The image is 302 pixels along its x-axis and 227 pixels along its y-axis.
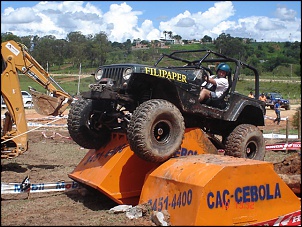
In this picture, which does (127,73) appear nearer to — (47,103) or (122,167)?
(122,167)

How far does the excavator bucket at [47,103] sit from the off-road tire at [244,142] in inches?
195

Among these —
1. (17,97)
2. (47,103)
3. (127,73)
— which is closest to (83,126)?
(127,73)

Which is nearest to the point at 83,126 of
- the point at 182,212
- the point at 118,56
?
the point at 182,212

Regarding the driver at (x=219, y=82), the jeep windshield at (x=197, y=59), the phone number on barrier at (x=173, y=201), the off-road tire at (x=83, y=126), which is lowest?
the phone number on barrier at (x=173, y=201)

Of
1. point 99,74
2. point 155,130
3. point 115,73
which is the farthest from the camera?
point 99,74

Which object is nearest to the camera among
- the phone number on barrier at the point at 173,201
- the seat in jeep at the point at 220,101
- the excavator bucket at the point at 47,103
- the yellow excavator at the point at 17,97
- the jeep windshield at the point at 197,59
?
the phone number on barrier at the point at 173,201

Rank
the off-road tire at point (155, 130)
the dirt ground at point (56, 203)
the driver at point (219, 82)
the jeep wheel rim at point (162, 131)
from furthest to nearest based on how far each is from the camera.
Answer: the driver at point (219, 82)
the jeep wheel rim at point (162, 131)
the off-road tire at point (155, 130)
the dirt ground at point (56, 203)

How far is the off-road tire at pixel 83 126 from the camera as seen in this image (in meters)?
7.80

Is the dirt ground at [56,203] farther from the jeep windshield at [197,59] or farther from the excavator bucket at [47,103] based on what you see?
the jeep windshield at [197,59]

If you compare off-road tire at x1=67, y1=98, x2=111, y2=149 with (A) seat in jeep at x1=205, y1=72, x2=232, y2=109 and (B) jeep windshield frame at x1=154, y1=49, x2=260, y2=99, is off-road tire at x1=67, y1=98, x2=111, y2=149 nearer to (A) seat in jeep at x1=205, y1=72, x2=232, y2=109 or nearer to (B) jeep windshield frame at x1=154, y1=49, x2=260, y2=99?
(B) jeep windshield frame at x1=154, y1=49, x2=260, y2=99

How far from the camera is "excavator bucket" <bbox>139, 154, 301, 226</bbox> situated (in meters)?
5.89

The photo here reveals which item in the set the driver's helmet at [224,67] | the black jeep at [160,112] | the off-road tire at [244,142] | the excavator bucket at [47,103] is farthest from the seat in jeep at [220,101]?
the excavator bucket at [47,103]

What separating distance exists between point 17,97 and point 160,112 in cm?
538

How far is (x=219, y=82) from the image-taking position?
8367mm
